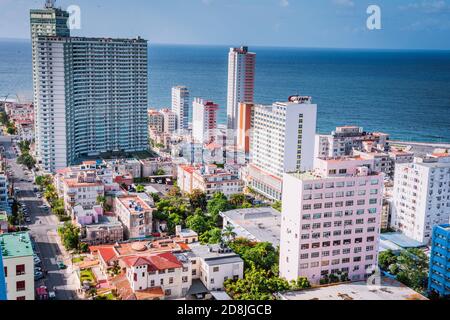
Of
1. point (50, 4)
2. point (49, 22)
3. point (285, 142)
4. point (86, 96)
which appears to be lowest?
point (285, 142)

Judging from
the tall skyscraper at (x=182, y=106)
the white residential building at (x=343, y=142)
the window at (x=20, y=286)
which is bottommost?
the window at (x=20, y=286)

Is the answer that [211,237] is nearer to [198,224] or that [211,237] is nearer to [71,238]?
[198,224]

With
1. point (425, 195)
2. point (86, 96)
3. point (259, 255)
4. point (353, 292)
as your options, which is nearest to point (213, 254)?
point (259, 255)

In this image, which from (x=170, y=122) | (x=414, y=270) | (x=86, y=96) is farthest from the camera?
(x=170, y=122)

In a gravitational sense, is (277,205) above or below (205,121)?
below

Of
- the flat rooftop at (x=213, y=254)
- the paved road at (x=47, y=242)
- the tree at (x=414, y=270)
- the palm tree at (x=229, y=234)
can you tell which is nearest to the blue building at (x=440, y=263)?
the tree at (x=414, y=270)

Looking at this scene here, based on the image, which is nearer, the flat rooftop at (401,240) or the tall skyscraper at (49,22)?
the flat rooftop at (401,240)

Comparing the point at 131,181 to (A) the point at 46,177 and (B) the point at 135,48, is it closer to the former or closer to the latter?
(A) the point at 46,177

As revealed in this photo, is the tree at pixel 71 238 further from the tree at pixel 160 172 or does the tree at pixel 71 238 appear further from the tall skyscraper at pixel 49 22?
the tall skyscraper at pixel 49 22
